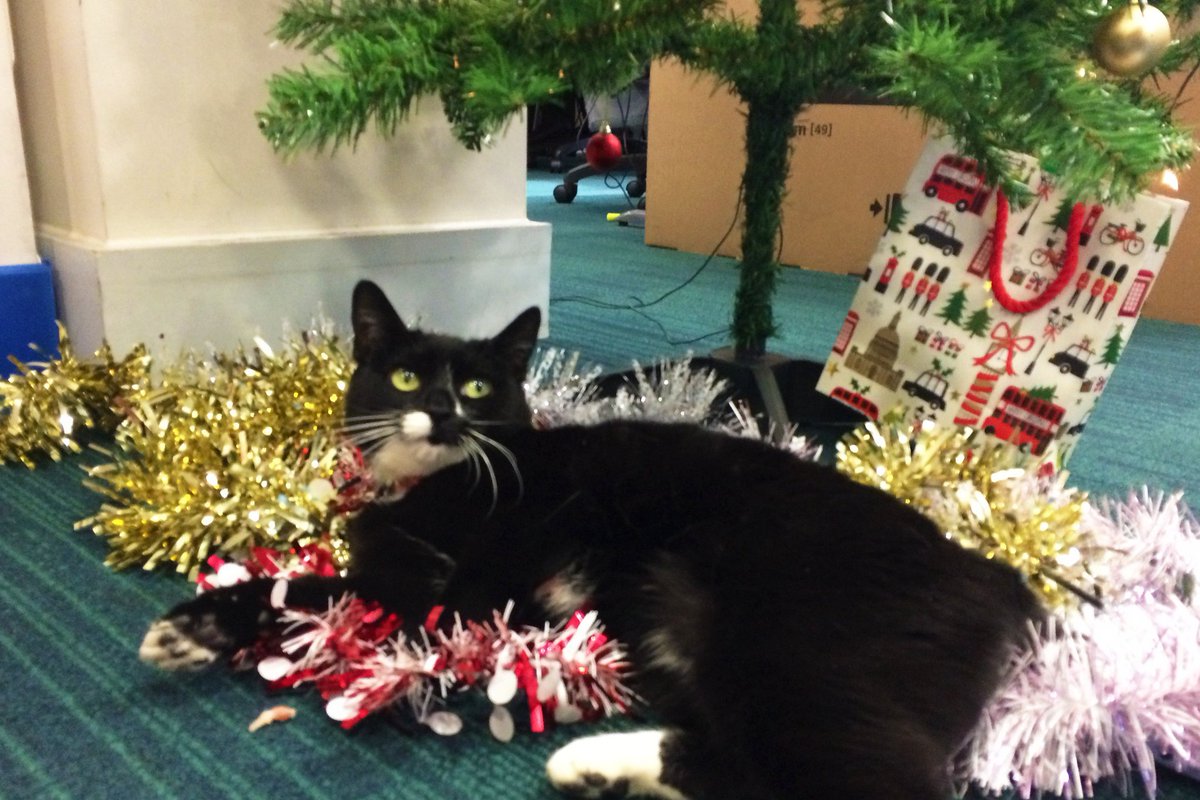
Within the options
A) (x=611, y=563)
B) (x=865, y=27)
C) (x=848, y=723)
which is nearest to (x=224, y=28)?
(x=865, y=27)

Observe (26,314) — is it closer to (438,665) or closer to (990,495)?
(438,665)

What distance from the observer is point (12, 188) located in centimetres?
128

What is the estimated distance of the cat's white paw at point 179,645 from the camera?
0.69 m

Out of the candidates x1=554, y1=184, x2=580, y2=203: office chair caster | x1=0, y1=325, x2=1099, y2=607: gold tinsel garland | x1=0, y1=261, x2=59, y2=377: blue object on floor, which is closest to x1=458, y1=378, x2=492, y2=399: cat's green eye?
x1=0, y1=325, x2=1099, y2=607: gold tinsel garland

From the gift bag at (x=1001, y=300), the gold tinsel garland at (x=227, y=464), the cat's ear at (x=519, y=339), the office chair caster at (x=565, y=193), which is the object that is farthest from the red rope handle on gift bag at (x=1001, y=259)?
the office chair caster at (x=565, y=193)

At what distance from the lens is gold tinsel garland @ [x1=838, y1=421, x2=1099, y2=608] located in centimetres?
80

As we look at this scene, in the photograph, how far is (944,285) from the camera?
1038mm

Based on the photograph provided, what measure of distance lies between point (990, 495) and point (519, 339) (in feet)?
1.59

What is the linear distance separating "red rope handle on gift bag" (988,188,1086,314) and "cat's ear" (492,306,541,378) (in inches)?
19.9

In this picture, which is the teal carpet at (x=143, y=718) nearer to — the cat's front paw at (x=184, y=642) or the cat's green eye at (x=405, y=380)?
the cat's front paw at (x=184, y=642)

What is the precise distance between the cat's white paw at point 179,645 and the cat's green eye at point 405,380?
26cm

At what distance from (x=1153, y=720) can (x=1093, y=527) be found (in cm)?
27

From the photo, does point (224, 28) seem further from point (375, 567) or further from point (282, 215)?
point (375, 567)

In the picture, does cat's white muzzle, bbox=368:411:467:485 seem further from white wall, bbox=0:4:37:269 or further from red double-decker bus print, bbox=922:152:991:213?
white wall, bbox=0:4:37:269
